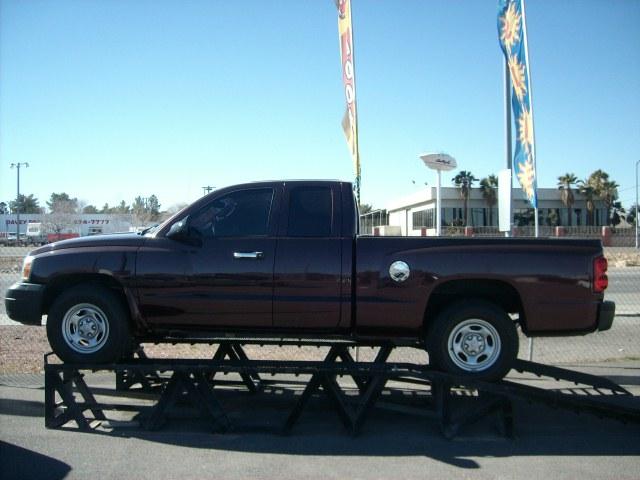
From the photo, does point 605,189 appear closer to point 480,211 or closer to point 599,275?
point 480,211

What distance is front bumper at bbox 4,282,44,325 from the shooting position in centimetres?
587

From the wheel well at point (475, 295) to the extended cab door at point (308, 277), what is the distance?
0.94 meters

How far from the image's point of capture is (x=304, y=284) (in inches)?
223

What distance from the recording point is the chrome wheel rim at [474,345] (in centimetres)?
569

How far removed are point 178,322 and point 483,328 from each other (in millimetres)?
2857

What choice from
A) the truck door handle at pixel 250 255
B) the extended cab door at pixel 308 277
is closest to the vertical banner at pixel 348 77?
the extended cab door at pixel 308 277

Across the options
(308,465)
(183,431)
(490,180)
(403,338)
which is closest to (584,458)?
(403,338)

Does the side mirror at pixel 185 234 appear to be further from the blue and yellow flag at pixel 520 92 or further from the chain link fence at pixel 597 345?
the blue and yellow flag at pixel 520 92

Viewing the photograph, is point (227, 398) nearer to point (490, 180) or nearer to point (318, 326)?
point (318, 326)

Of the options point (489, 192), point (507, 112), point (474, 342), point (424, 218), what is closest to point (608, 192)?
point (489, 192)

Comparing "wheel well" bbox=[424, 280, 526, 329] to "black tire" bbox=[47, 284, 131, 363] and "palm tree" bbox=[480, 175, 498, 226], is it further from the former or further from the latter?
"palm tree" bbox=[480, 175, 498, 226]

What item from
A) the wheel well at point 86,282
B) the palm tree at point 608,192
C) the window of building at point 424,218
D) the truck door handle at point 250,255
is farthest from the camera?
the palm tree at point 608,192

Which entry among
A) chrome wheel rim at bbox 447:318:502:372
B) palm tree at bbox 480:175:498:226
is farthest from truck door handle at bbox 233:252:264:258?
palm tree at bbox 480:175:498:226

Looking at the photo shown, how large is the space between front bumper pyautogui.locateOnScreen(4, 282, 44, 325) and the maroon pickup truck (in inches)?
0.5
